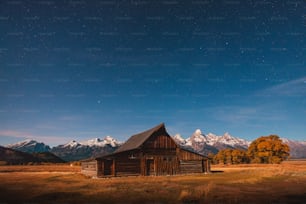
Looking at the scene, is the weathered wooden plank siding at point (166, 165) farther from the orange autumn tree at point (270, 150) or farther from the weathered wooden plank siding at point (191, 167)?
the orange autumn tree at point (270, 150)

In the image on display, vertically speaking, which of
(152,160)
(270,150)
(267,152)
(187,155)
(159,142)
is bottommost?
(152,160)

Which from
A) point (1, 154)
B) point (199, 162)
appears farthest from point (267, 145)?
point (1, 154)

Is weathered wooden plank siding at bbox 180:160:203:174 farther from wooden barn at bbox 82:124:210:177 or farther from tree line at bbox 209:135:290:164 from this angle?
tree line at bbox 209:135:290:164

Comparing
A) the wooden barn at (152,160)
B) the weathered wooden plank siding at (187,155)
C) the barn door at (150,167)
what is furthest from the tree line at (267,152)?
the barn door at (150,167)

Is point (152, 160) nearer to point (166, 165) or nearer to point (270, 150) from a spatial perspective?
point (166, 165)

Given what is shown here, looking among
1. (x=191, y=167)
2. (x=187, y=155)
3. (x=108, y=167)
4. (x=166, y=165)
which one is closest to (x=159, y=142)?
(x=166, y=165)

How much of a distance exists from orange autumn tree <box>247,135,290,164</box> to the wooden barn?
142 feet

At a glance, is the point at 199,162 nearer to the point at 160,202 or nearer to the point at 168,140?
the point at 168,140

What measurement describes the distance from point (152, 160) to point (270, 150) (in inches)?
2066

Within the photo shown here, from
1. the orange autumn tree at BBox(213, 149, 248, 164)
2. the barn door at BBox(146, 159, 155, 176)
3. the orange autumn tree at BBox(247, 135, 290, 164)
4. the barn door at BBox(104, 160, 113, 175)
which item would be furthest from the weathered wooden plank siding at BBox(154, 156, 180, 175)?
the orange autumn tree at BBox(213, 149, 248, 164)

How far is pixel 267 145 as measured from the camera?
8131cm

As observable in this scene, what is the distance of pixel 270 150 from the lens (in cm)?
8106

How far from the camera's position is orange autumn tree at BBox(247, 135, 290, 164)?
7981 cm

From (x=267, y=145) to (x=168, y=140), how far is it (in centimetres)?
4918
